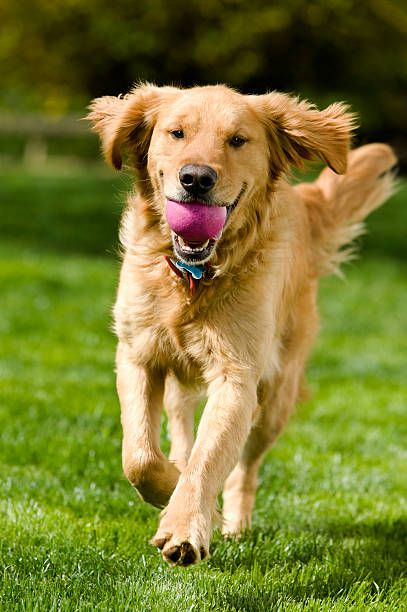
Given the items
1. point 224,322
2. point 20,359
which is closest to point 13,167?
point 20,359

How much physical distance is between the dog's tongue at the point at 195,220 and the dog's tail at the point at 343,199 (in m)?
1.69

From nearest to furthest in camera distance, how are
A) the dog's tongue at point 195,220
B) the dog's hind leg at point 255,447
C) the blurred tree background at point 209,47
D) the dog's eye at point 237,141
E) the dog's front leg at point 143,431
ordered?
1. the dog's tongue at point 195,220
2. the dog's front leg at point 143,431
3. the dog's eye at point 237,141
4. the dog's hind leg at point 255,447
5. the blurred tree background at point 209,47

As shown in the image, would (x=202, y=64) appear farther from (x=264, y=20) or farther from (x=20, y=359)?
(x=20, y=359)

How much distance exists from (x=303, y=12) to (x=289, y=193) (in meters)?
18.0

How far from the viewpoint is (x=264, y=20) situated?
66.0ft

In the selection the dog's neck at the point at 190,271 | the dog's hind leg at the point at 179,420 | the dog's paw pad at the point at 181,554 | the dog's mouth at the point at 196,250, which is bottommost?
the dog's hind leg at the point at 179,420

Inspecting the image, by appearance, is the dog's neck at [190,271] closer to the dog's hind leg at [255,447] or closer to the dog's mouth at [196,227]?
the dog's mouth at [196,227]

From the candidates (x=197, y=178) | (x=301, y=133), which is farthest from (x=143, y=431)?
(x=301, y=133)

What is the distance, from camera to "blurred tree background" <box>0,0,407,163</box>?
2044 centimetres

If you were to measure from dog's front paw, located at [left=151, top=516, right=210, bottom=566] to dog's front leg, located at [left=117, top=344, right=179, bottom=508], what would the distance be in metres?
0.39

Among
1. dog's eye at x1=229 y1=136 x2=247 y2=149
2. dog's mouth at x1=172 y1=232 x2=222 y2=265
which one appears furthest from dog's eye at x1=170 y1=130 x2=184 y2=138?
dog's mouth at x1=172 y1=232 x2=222 y2=265

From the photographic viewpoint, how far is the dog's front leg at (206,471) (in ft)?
9.23

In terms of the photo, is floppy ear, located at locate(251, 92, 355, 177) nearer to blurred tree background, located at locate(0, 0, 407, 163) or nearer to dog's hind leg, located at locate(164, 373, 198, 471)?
dog's hind leg, located at locate(164, 373, 198, 471)

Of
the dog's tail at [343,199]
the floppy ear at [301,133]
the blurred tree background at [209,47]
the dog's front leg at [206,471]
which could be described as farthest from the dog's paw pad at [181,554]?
the blurred tree background at [209,47]
